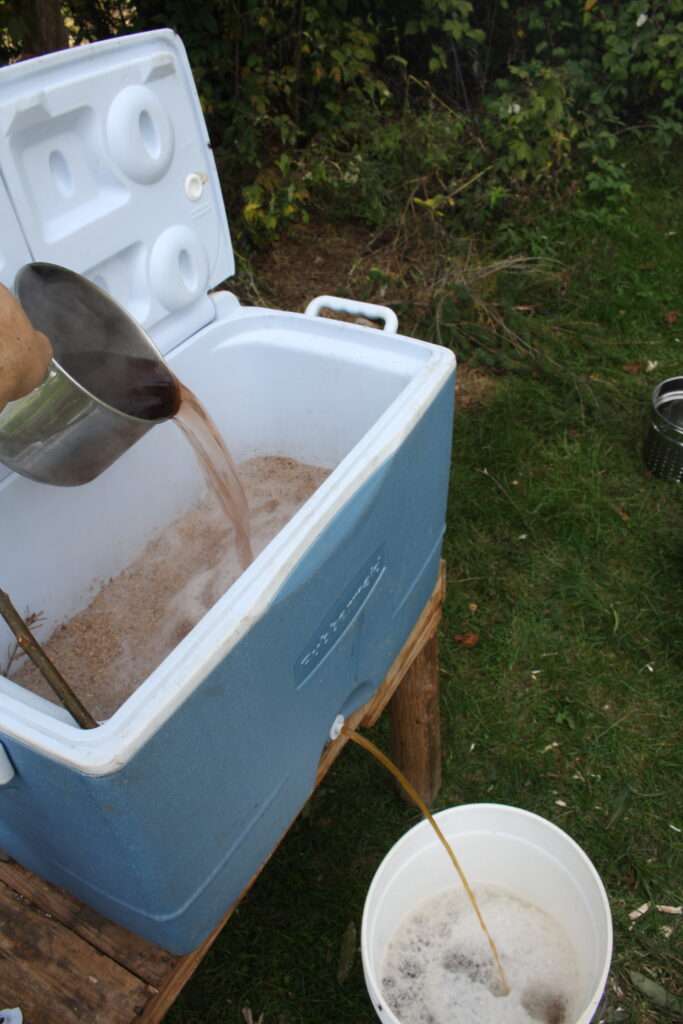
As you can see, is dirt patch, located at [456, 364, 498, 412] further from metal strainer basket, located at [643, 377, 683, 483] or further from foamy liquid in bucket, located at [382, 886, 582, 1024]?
foamy liquid in bucket, located at [382, 886, 582, 1024]

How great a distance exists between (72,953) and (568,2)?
4.29 meters

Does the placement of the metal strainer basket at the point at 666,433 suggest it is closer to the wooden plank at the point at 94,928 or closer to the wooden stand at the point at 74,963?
the wooden stand at the point at 74,963

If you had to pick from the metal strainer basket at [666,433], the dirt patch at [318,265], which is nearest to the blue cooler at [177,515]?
the metal strainer basket at [666,433]

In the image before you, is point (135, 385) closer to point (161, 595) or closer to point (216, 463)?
point (216, 463)

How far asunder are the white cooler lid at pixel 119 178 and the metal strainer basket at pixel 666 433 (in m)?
1.60

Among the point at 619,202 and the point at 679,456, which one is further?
the point at 619,202

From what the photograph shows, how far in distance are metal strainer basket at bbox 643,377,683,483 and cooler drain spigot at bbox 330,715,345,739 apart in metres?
1.66

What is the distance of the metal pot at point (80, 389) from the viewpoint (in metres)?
1.04

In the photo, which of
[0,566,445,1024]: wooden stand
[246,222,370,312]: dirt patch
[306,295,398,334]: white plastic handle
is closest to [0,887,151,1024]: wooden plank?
[0,566,445,1024]: wooden stand

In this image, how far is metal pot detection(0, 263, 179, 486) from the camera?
104 cm

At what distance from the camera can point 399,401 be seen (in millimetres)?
1109

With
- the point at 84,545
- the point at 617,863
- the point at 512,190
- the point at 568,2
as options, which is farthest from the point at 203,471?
the point at 568,2

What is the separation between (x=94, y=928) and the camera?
1.12m

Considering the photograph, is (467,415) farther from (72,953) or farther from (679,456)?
(72,953)
